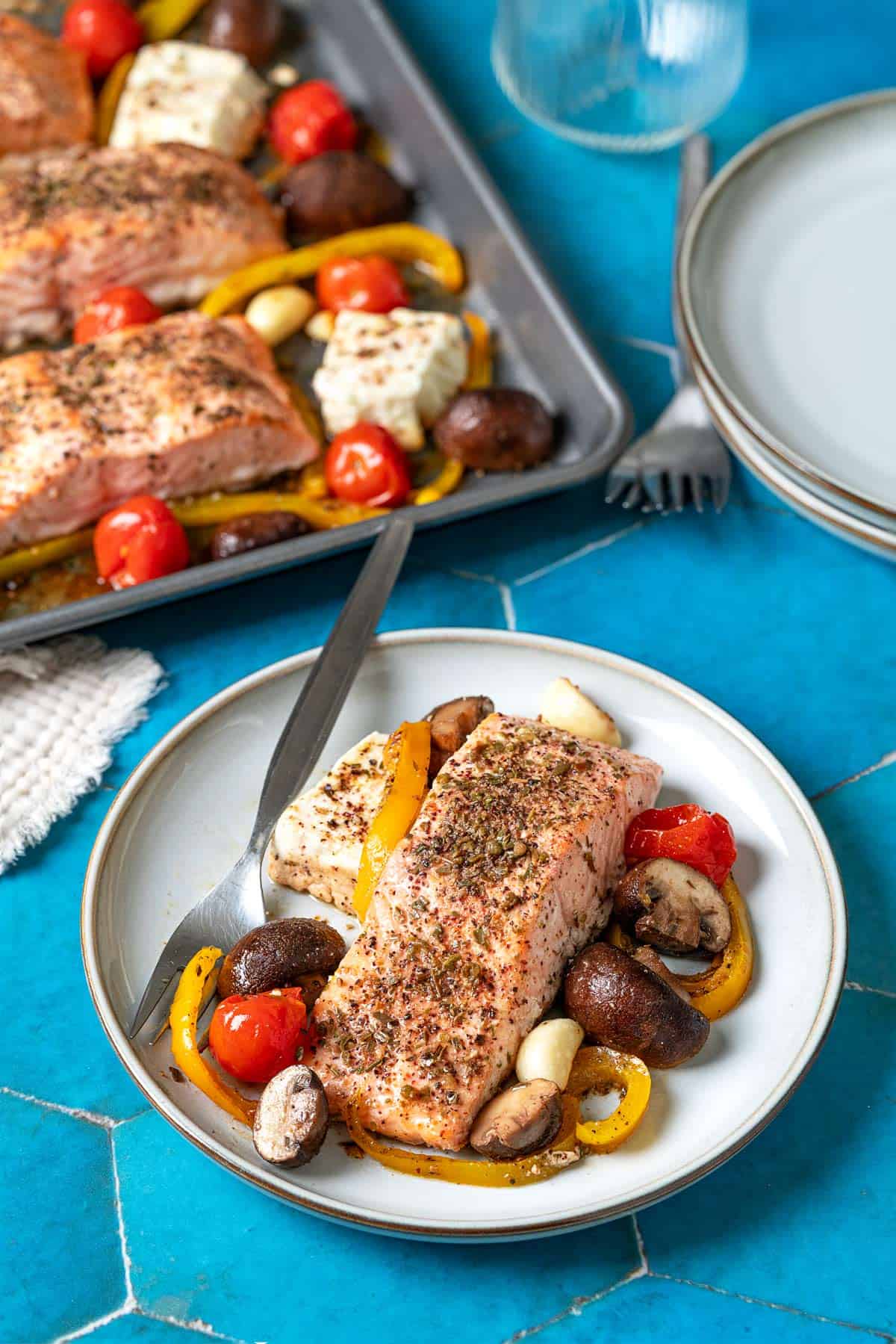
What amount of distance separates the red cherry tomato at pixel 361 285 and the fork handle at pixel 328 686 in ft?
2.72

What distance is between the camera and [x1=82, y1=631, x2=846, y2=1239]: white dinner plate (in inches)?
75.4

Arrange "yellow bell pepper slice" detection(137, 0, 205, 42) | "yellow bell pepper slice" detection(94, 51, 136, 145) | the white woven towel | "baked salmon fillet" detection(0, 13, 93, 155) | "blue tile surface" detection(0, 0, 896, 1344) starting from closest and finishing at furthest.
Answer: "blue tile surface" detection(0, 0, 896, 1344) → the white woven towel → "baked salmon fillet" detection(0, 13, 93, 155) → "yellow bell pepper slice" detection(94, 51, 136, 145) → "yellow bell pepper slice" detection(137, 0, 205, 42)

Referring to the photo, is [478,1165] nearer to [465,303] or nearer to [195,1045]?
[195,1045]

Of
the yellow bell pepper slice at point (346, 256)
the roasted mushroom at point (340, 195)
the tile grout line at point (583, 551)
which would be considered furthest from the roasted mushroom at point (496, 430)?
the roasted mushroom at point (340, 195)

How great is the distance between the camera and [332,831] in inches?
88.9

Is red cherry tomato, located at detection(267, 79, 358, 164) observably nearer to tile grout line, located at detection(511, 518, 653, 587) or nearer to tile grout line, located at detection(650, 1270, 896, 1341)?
tile grout line, located at detection(511, 518, 653, 587)

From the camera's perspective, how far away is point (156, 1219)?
2.05m

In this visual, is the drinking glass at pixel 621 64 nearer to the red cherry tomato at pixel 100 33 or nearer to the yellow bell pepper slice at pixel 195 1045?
the red cherry tomato at pixel 100 33

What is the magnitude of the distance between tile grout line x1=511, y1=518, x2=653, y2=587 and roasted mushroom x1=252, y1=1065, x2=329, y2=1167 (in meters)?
1.31

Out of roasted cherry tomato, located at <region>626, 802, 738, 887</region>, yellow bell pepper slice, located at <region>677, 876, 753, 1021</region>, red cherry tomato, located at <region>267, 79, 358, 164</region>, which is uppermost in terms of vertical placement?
red cherry tomato, located at <region>267, 79, 358, 164</region>

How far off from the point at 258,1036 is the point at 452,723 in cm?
66

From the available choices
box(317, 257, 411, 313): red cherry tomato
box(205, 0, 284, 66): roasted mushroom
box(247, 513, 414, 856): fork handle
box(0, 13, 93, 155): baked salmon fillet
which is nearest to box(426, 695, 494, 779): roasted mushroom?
box(247, 513, 414, 856): fork handle

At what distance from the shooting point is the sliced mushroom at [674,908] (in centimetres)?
212

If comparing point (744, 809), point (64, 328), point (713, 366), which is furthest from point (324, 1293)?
point (64, 328)
